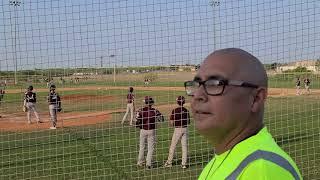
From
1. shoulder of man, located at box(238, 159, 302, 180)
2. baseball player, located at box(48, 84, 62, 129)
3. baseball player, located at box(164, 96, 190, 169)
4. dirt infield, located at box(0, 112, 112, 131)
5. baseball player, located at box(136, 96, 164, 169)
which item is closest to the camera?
shoulder of man, located at box(238, 159, 302, 180)

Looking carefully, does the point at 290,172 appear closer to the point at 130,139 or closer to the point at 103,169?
the point at 103,169

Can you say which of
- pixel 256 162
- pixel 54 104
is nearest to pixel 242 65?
pixel 256 162

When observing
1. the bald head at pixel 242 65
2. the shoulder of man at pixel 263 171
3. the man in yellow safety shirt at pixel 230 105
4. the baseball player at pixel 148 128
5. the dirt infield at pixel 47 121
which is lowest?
the dirt infield at pixel 47 121

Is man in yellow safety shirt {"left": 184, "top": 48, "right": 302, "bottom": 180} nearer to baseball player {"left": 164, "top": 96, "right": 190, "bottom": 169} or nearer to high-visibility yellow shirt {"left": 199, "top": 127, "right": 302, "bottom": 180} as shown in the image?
high-visibility yellow shirt {"left": 199, "top": 127, "right": 302, "bottom": 180}

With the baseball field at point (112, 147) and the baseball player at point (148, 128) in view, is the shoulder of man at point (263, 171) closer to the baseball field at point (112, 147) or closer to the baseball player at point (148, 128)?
the baseball field at point (112, 147)

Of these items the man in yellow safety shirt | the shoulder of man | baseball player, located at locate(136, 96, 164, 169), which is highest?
the man in yellow safety shirt

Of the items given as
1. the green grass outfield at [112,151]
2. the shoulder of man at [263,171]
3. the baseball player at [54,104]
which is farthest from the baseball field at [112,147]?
the shoulder of man at [263,171]

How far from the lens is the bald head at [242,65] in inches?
73.0

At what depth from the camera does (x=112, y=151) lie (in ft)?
43.0

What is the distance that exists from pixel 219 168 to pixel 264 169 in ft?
0.77

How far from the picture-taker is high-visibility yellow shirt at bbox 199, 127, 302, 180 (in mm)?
1640

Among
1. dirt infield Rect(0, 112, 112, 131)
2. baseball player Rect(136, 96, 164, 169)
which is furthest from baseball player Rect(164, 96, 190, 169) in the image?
dirt infield Rect(0, 112, 112, 131)

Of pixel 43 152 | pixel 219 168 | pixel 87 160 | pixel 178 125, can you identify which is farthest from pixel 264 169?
pixel 43 152

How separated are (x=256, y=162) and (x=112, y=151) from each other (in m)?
11.6
